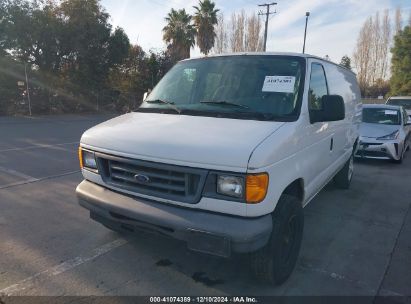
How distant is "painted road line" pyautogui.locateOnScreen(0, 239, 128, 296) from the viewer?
125 inches

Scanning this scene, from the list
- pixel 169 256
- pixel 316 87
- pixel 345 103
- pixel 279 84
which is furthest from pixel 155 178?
pixel 345 103

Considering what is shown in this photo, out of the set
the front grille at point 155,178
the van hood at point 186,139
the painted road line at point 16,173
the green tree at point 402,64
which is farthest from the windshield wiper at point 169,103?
the green tree at point 402,64

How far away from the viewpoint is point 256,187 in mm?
2768

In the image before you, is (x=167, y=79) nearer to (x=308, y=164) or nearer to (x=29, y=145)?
(x=308, y=164)

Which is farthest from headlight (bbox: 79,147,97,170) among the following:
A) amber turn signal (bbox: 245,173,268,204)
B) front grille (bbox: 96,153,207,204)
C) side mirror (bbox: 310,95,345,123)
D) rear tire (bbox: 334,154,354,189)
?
rear tire (bbox: 334,154,354,189)

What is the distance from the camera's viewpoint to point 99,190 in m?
3.46

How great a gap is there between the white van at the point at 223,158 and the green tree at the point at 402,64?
39.1 metres

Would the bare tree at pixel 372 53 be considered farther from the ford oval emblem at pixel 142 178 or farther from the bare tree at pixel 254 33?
the ford oval emblem at pixel 142 178

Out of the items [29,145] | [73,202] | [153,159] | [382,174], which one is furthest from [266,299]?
[29,145]

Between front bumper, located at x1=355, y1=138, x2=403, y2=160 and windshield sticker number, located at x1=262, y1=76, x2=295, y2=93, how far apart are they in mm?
6291

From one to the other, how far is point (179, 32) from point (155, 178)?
33.6m

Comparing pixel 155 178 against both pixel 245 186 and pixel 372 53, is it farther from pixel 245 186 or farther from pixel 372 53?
pixel 372 53

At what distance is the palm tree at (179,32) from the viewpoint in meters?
34.5

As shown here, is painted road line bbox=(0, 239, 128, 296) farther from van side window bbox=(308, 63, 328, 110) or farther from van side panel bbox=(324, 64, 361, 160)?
van side panel bbox=(324, 64, 361, 160)
